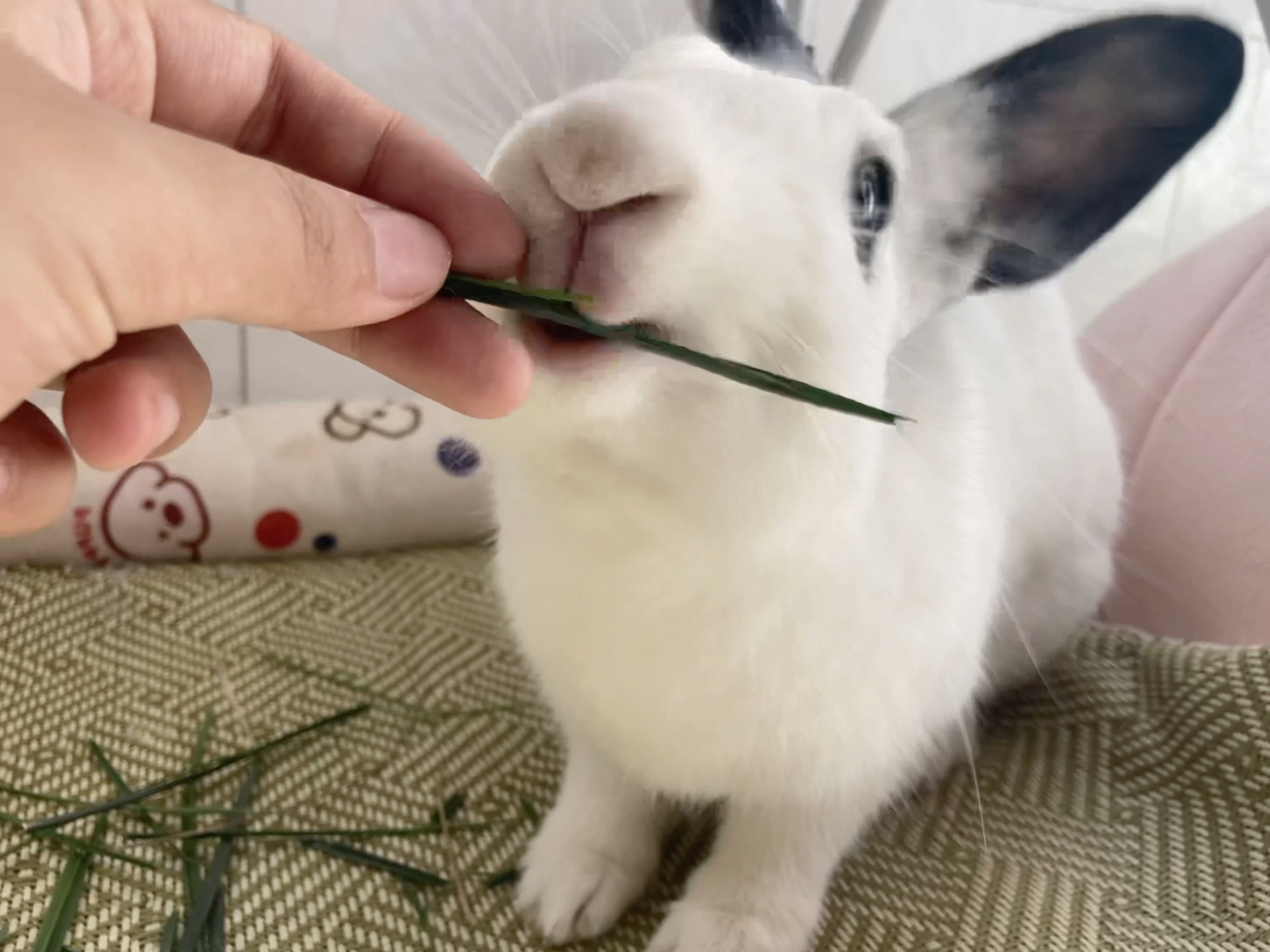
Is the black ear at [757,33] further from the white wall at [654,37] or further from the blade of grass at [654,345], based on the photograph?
the blade of grass at [654,345]

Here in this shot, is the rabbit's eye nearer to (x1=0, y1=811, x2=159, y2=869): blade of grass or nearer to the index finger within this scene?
the index finger

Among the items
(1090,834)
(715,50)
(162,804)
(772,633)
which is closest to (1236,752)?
(1090,834)

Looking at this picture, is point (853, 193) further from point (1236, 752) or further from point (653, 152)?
point (1236, 752)

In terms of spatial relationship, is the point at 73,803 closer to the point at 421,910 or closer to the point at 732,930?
the point at 421,910

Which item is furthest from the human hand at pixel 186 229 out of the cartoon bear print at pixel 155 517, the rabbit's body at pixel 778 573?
the cartoon bear print at pixel 155 517

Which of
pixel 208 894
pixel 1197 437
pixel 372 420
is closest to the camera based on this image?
pixel 208 894

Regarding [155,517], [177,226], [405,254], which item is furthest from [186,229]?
[155,517]
